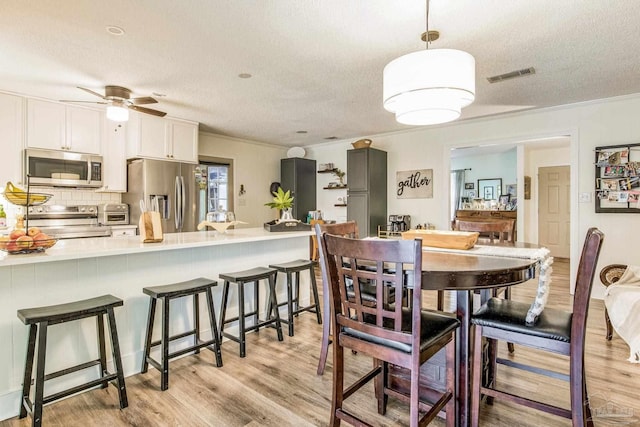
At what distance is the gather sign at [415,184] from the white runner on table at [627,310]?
2902mm

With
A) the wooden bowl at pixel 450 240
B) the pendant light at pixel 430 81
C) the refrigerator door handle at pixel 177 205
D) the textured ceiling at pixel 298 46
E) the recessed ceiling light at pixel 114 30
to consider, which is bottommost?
the wooden bowl at pixel 450 240

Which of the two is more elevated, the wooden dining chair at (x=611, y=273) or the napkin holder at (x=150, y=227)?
the napkin holder at (x=150, y=227)

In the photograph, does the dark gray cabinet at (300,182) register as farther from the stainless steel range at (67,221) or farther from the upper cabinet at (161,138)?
the stainless steel range at (67,221)

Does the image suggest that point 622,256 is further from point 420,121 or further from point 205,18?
point 205,18

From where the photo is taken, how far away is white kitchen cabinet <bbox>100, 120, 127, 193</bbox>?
4.41 m

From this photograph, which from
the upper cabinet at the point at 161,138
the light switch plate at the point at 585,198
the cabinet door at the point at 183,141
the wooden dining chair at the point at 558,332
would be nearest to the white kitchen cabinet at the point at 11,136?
the upper cabinet at the point at 161,138

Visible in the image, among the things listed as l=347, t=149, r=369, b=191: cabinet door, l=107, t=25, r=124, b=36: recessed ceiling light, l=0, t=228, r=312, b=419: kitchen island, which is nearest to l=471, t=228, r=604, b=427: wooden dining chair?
l=0, t=228, r=312, b=419: kitchen island

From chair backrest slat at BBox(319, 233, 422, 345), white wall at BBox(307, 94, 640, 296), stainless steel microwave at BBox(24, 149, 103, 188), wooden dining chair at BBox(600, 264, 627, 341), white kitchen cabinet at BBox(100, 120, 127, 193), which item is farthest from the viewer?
white kitchen cabinet at BBox(100, 120, 127, 193)

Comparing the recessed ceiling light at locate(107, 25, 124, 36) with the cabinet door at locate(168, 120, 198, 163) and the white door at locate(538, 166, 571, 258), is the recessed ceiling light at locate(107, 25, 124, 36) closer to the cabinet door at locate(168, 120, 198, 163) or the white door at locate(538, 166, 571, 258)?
the cabinet door at locate(168, 120, 198, 163)

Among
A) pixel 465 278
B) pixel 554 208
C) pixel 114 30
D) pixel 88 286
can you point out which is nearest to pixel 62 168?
pixel 114 30

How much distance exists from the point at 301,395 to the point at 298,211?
4886 millimetres

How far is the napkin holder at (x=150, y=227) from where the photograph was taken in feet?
7.89

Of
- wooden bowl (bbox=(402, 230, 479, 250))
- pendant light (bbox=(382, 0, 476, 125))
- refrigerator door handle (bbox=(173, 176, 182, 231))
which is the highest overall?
pendant light (bbox=(382, 0, 476, 125))

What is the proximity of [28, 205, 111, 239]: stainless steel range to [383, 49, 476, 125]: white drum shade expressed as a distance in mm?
3922
